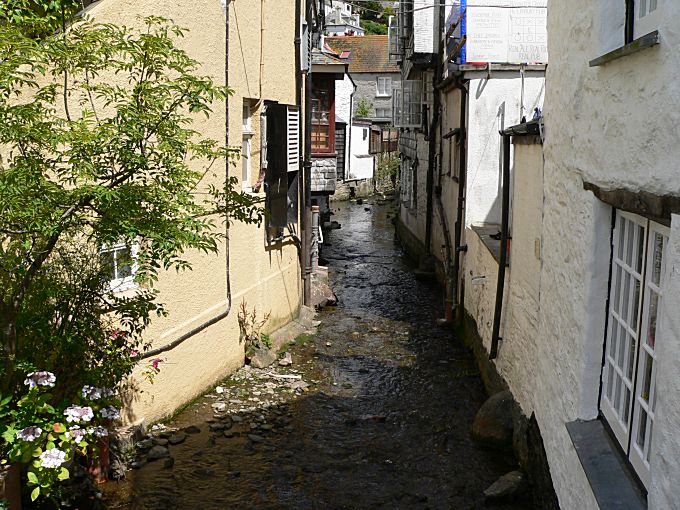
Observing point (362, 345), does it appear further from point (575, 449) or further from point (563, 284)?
point (575, 449)

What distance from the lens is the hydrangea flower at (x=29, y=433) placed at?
16.5 ft

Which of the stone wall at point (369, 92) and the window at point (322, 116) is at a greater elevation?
the stone wall at point (369, 92)

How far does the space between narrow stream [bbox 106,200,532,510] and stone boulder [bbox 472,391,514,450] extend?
16 cm

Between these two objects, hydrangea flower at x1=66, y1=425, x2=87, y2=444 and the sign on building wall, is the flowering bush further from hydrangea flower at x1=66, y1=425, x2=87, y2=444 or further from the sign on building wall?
the sign on building wall

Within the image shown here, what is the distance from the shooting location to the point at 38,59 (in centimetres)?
534

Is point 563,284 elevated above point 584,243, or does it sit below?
below

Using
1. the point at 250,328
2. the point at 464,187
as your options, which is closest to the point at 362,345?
the point at 250,328

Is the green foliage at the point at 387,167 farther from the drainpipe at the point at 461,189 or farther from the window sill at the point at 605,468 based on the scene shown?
the window sill at the point at 605,468

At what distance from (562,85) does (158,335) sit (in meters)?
5.63

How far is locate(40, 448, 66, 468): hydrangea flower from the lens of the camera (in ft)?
16.4

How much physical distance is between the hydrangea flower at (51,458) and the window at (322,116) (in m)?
14.5

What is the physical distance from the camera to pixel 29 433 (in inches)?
199

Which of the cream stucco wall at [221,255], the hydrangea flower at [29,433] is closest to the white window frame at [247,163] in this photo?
the cream stucco wall at [221,255]

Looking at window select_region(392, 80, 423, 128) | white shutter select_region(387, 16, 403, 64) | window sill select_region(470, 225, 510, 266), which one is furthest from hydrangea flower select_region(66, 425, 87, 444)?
white shutter select_region(387, 16, 403, 64)
